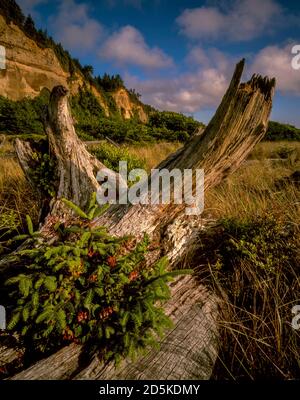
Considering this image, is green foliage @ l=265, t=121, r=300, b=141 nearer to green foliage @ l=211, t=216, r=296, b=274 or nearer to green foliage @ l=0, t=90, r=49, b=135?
green foliage @ l=0, t=90, r=49, b=135

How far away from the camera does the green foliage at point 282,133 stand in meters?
17.0

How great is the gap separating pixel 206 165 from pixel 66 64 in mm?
41039

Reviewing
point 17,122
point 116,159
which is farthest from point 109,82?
point 116,159

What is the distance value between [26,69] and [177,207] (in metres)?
36.3

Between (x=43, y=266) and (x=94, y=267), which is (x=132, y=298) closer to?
(x=94, y=267)

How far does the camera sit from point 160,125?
15.6 metres

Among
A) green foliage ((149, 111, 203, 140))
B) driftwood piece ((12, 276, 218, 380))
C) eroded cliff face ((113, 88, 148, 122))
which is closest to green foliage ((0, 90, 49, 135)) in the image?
green foliage ((149, 111, 203, 140))

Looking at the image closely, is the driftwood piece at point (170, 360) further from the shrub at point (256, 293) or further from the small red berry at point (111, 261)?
the small red berry at point (111, 261)

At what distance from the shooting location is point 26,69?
31.0 m

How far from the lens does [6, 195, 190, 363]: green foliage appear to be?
5.64ft

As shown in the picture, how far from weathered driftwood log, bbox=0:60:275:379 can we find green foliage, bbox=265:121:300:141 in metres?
16.6

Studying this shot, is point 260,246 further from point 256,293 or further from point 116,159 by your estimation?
point 116,159
